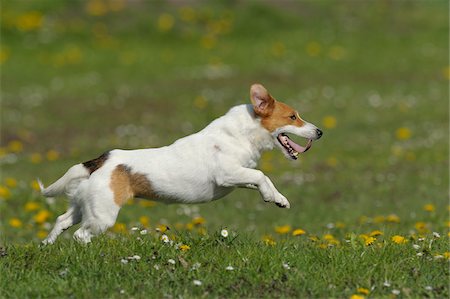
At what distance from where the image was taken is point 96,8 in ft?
102

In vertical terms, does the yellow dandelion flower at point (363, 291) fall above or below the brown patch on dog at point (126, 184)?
above

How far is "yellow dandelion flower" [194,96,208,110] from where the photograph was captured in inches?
824

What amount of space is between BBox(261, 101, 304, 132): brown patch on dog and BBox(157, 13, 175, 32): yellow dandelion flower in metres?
22.4

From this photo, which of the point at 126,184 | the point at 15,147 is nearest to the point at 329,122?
the point at 15,147

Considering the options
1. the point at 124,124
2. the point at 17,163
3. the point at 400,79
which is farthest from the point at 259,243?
the point at 400,79

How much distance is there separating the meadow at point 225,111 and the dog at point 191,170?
38 centimetres

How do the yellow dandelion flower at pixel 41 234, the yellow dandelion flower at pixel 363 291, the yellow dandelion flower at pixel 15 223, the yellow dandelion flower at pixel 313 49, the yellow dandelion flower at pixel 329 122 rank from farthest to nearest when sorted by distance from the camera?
the yellow dandelion flower at pixel 313 49 → the yellow dandelion flower at pixel 329 122 → the yellow dandelion flower at pixel 15 223 → the yellow dandelion flower at pixel 41 234 → the yellow dandelion flower at pixel 363 291

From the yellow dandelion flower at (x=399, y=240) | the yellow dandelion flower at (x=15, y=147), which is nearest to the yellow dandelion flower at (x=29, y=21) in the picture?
the yellow dandelion flower at (x=15, y=147)

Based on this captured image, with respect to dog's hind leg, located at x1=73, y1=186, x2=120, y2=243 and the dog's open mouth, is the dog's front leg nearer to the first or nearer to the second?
the dog's open mouth

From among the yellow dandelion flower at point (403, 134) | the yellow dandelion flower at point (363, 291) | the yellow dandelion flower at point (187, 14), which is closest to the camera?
the yellow dandelion flower at point (363, 291)

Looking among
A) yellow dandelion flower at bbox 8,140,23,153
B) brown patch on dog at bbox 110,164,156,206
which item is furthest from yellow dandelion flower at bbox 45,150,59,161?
brown patch on dog at bbox 110,164,156,206

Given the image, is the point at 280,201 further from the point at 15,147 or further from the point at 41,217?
the point at 15,147

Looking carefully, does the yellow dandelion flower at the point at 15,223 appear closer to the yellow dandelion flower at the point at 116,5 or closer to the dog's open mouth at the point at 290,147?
the dog's open mouth at the point at 290,147

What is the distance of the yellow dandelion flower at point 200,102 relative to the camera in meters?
20.9
